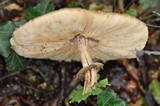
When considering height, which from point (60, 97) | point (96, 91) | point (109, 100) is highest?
point (96, 91)

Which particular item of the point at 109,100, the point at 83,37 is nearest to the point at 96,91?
the point at 109,100

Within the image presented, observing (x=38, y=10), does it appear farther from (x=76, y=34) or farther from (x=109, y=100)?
(x=109, y=100)

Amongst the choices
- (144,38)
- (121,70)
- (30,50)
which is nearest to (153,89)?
(121,70)

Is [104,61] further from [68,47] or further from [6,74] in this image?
[6,74]

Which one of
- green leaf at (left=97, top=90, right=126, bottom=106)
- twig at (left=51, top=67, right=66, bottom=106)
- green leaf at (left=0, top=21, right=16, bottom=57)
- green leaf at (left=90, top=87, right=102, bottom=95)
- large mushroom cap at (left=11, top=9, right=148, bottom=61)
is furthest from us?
twig at (left=51, top=67, right=66, bottom=106)

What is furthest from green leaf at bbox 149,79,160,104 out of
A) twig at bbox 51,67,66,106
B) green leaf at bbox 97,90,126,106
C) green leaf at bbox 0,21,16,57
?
green leaf at bbox 0,21,16,57

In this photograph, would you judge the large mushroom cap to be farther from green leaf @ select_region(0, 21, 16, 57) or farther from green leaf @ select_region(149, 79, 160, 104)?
green leaf @ select_region(149, 79, 160, 104)
